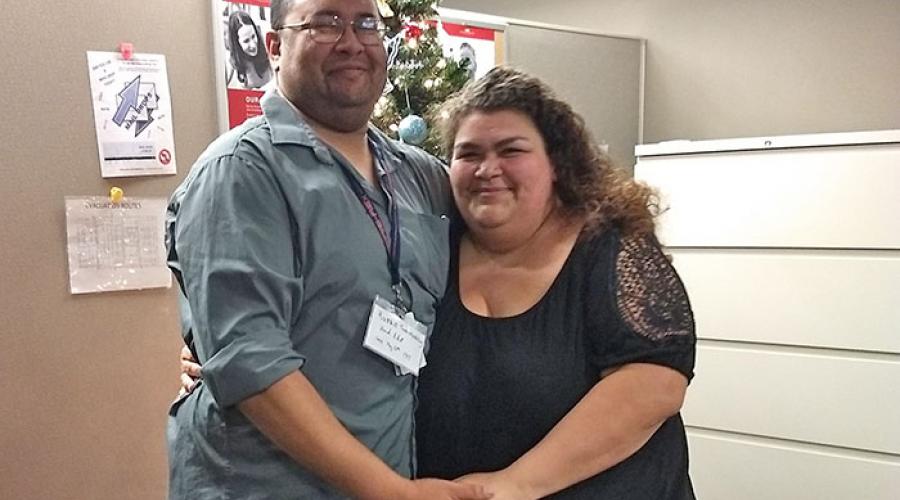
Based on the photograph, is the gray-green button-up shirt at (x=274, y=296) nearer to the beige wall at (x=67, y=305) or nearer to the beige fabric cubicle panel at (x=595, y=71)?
the beige wall at (x=67, y=305)

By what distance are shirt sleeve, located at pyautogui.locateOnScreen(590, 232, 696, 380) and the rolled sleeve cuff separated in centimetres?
52

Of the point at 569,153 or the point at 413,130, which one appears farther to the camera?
the point at 413,130

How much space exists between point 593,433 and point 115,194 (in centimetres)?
135

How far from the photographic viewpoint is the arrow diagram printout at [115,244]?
6.72 ft

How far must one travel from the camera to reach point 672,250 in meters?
2.86

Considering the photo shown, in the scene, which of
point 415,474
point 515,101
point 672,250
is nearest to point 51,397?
point 415,474

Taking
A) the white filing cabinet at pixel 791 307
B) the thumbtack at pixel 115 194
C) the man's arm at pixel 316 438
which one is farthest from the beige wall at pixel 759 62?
the man's arm at pixel 316 438

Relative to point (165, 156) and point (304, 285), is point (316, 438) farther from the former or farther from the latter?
point (165, 156)

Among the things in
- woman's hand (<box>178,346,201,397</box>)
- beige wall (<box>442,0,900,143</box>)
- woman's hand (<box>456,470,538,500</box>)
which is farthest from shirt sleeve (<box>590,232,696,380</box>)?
beige wall (<box>442,0,900,143</box>)

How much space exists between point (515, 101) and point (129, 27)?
1.15 m

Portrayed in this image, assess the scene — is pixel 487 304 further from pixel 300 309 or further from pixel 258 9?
pixel 258 9

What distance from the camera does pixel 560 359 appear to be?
1388mm

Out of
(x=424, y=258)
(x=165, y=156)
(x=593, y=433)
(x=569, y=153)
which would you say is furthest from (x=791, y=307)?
(x=165, y=156)

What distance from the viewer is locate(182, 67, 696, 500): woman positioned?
1.34 metres
